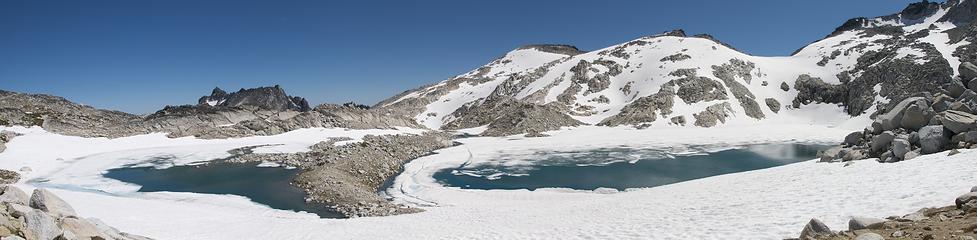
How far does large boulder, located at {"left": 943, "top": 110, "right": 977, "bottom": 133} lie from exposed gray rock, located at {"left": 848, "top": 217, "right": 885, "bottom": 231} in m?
15.2

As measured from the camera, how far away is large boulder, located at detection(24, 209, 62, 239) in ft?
35.9

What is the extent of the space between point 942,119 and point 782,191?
10.3m

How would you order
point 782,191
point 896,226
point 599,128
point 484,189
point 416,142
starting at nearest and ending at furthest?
point 896,226 → point 782,191 → point 484,189 → point 416,142 → point 599,128

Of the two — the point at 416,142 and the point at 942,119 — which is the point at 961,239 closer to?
the point at 942,119

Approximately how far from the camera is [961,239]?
913 centimetres

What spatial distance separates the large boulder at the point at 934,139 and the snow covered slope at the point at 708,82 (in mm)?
78387

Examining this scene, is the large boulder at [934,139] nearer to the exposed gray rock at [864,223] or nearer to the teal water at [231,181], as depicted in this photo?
the exposed gray rock at [864,223]

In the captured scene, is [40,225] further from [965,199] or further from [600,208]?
[965,199]

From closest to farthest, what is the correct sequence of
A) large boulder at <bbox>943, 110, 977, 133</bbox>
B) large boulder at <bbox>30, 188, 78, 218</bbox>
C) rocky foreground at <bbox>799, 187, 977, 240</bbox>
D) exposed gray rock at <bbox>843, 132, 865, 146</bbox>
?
rocky foreground at <bbox>799, 187, 977, 240</bbox> < large boulder at <bbox>30, 188, 78, 218</bbox> < large boulder at <bbox>943, 110, 977, 133</bbox> < exposed gray rock at <bbox>843, 132, 865, 146</bbox>

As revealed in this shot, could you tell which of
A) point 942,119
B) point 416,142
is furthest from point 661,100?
point 942,119

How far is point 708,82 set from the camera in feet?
409

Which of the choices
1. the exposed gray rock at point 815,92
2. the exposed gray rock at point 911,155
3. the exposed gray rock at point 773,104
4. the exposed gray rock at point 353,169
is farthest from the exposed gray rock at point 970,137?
the exposed gray rock at point 815,92

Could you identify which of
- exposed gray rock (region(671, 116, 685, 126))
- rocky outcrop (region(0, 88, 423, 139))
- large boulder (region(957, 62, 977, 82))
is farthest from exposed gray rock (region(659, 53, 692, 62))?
large boulder (region(957, 62, 977, 82))

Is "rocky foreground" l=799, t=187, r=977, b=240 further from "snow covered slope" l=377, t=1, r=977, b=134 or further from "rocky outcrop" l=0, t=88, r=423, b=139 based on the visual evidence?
"snow covered slope" l=377, t=1, r=977, b=134
